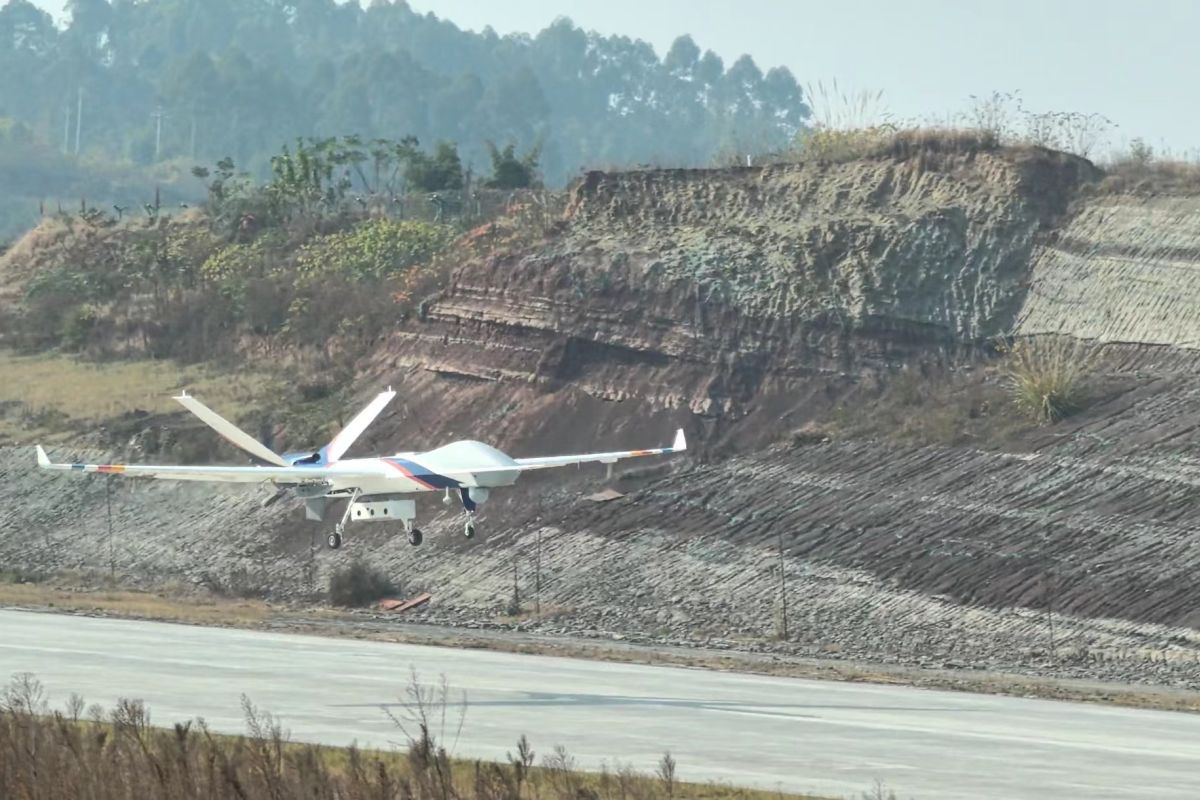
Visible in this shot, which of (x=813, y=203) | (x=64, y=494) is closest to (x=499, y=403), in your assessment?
(x=813, y=203)

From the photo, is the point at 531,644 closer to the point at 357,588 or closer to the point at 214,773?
the point at 357,588

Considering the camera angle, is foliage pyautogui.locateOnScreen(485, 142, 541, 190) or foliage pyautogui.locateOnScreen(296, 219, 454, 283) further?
foliage pyautogui.locateOnScreen(485, 142, 541, 190)

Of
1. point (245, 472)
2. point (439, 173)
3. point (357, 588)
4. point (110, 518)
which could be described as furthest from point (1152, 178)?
point (439, 173)

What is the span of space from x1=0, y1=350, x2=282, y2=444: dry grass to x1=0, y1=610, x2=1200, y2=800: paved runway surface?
3259 cm

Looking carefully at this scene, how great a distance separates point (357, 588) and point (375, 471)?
20939 millimetres

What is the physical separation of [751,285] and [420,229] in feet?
82.1

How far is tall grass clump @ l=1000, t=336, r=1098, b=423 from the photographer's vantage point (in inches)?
2297

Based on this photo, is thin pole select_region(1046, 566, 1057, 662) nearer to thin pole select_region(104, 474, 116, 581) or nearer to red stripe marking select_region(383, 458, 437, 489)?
red stripe marking select_region(383, 458, 437, 489)

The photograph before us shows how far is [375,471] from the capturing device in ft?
139

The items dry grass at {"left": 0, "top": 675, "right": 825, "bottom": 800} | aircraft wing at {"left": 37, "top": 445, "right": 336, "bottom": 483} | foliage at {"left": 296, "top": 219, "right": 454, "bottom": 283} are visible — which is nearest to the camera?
dry grass at {"left": 0, "top": 675, "right": 825, "bottom": 800}

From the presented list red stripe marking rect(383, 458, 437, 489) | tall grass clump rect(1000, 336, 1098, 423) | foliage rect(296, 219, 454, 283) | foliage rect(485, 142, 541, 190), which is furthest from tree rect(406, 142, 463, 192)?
red stripe marking rect(383, 458, 437, 489)

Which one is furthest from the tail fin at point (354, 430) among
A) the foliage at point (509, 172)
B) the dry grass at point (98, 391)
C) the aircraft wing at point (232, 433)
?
the foliage at point (509, 172)

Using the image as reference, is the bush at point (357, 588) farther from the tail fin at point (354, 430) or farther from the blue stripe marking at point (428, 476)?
the blue stripe marking at point (428, 476)

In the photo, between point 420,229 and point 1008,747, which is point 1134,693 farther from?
point 420,229
